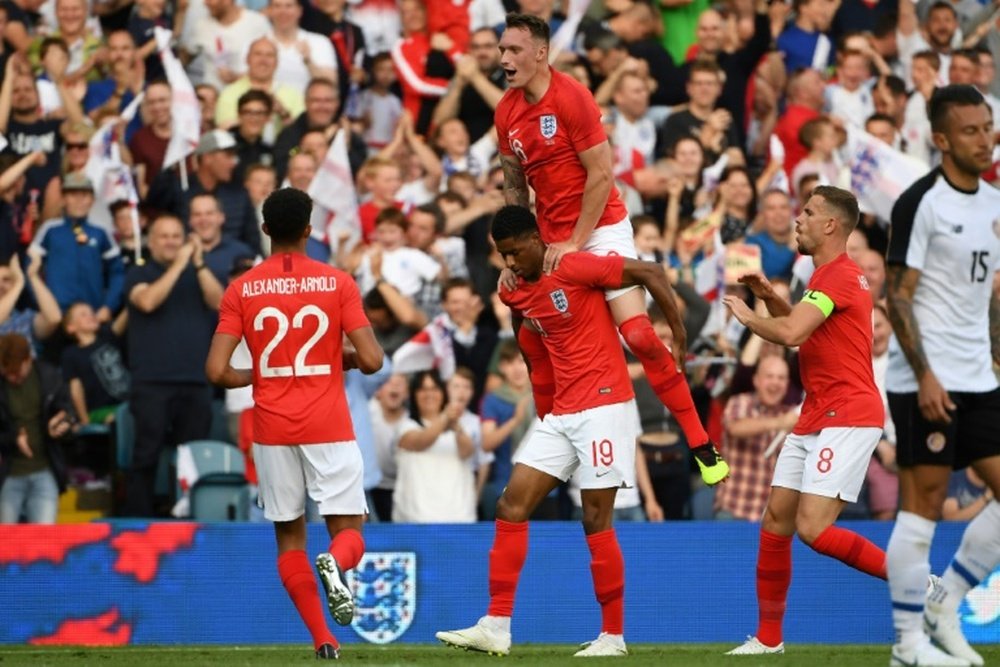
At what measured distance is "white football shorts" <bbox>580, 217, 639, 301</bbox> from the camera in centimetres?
1140

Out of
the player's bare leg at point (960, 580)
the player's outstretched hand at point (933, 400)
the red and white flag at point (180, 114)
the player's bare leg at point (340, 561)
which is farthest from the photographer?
the red and white flag at point (180, 114)

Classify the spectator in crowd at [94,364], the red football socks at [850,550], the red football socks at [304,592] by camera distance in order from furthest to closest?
1. the spectator in crowd at [94,364]
2. the red football socks at [304,592]
3. the red football socks at [850,550]

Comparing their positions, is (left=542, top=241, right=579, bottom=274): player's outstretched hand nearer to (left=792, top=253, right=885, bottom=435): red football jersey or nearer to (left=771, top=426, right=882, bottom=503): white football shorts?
(left=792, top=253, right=885, bottom=435): red football jersey

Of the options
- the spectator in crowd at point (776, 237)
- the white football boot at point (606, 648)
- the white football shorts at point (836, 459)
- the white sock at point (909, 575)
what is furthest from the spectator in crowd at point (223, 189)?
the white sock at point (909, 575)

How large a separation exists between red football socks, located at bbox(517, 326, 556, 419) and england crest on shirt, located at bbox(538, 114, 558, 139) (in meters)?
1.17

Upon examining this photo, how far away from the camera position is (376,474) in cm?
1620

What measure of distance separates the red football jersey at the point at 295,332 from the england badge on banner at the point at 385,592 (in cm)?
362

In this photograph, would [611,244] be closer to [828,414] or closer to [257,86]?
[828,414]

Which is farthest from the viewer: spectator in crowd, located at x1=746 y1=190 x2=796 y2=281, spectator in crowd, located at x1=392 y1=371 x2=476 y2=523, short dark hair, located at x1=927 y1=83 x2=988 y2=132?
spectator in crowd, located at x1=746 y1=190 x2=796 y2=281

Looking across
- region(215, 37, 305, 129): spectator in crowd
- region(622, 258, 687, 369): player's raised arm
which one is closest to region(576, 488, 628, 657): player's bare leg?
region(622, 258, 687, 369): player's raised arm

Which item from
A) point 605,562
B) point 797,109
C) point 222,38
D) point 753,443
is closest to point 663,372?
point 605,562

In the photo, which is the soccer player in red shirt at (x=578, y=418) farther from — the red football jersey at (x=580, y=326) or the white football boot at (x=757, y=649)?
the white football boot at (x=757, y=649)

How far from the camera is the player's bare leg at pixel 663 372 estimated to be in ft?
37.0

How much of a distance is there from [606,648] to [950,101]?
365 cm
